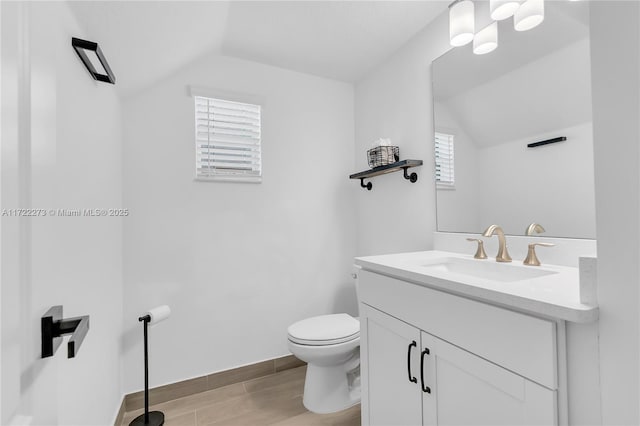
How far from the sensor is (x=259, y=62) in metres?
2.22

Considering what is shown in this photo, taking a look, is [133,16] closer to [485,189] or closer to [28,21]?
[28,21]

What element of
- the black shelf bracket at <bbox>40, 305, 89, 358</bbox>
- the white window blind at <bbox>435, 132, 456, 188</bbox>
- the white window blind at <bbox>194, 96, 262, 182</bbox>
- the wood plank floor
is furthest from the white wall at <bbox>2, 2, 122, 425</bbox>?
the white window blind at <bbox>435, 132, 456, 188</bbox>

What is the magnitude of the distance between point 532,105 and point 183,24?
169 centimetres

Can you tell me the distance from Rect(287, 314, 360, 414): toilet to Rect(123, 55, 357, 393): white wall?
1.67 feet

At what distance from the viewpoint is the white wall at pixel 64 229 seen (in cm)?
44

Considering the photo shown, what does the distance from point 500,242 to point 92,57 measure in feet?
6.23

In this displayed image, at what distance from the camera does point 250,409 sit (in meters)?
1.80

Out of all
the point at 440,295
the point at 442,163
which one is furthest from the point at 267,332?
the point at 442,163

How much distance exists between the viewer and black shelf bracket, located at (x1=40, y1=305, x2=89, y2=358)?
1.55ft

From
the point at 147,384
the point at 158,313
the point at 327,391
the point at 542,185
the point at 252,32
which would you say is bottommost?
the point at 327,391

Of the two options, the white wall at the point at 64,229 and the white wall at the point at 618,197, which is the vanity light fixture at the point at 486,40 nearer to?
the white wall at the point at 618,197

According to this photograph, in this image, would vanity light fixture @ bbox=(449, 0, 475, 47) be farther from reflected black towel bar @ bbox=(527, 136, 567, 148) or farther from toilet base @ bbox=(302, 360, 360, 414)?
toilet base @ bbox=(302, 360, 360, 414)

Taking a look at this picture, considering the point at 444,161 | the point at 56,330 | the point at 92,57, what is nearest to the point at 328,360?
the point at 444,161

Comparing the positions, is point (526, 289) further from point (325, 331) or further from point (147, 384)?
point (147, 384)
